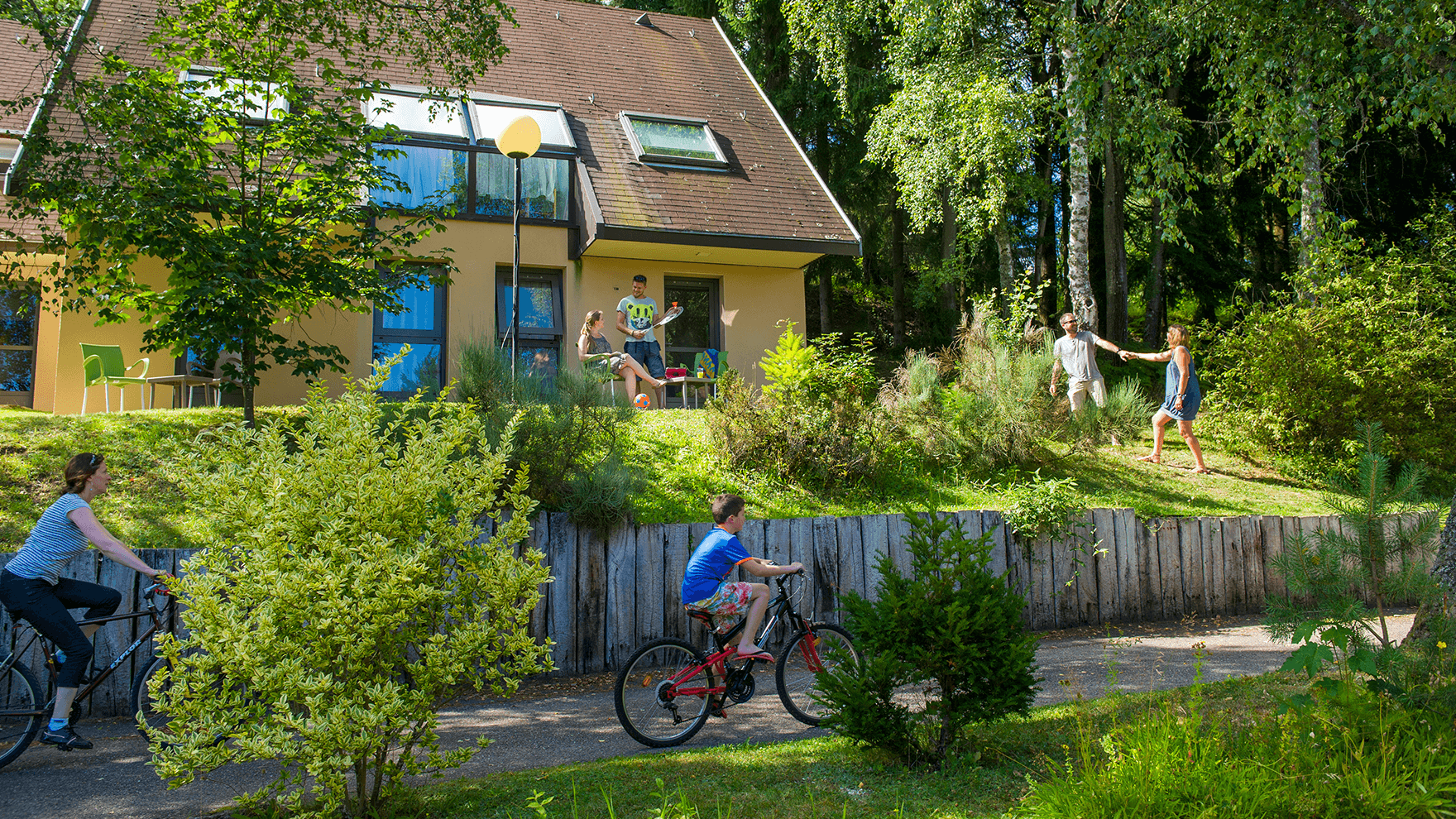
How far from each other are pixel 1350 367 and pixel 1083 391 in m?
3.16

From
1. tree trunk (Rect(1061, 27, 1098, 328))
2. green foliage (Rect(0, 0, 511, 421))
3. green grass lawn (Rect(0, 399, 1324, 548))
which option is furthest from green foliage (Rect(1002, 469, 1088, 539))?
tree trunk (Rect(1061, 27, 1098, 328))

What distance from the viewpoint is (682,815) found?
3488 mm

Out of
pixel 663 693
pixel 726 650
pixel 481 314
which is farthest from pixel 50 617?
pixel 481 314

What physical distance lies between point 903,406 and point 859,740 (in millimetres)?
6319

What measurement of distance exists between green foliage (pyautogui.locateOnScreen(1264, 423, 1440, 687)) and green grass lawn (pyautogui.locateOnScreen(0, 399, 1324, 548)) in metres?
5.01

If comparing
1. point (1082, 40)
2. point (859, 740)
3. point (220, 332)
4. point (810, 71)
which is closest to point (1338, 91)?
point (1082, 40)

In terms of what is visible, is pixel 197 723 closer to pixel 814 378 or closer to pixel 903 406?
pixel 814 378

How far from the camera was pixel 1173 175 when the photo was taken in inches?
399

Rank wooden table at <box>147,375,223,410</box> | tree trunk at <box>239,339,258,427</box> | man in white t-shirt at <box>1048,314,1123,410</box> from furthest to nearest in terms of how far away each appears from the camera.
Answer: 1. man in white t-shirt at <box>1048,314,1123,410</box>
2. wooden table at <box>147,375,223,410</box>
3. tree trunk at <box>239,339,258,427</box>

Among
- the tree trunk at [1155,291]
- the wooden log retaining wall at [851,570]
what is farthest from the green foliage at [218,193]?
the tree trunk at [1155,291]

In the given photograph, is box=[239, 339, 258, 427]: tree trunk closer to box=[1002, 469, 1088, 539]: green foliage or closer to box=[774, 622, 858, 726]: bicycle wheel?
box=[774, 622, 858, 726]: bicycle wheel

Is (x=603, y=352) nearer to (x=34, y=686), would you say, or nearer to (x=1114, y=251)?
(x=34, y=686)

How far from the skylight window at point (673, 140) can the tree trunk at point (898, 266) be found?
9891 mm

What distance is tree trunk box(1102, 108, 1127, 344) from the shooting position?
21047mm
